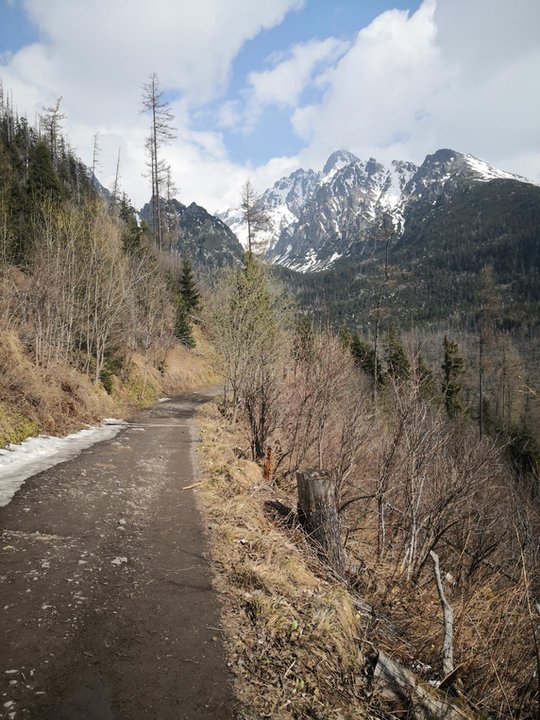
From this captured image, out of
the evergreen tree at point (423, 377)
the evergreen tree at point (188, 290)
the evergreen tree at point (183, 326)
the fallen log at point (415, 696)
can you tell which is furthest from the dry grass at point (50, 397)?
the evergreen tree at point (188, 290)

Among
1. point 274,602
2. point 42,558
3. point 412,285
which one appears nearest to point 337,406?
point 274,602

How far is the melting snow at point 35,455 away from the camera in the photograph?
6.20 metres

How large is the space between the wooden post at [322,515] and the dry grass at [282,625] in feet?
0.65

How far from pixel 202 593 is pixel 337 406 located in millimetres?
6540

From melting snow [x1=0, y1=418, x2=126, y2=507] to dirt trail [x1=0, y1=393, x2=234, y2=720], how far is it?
348 mm

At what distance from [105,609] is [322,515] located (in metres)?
2.89

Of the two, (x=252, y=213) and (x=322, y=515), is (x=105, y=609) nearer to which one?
(x=322, y=515)

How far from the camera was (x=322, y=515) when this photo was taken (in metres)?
5.32

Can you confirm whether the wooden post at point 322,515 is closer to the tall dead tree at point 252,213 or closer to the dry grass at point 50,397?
the dry grass at point 50,397

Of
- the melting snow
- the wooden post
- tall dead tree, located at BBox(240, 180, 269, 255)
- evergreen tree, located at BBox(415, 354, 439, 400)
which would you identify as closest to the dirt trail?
the melting snow

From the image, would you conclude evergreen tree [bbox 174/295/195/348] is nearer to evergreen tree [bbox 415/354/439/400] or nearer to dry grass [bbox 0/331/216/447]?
dry grass [bbox 0/331/216/447]

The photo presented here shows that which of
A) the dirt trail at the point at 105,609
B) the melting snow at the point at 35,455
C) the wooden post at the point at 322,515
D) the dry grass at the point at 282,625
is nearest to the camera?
the dirt trail at the point at 105,609

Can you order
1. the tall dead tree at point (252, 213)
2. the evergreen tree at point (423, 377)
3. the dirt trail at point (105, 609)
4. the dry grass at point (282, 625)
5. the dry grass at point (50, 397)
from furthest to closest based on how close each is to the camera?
the tall dead tree at point (252, 213) → the dry grass at point (50, 397) → the evergreen tree at point (423, 377) → the dry grass at point (282, 625) → the dirt trail at point (105, 609)

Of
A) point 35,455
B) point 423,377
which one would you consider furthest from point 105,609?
point 423,377
